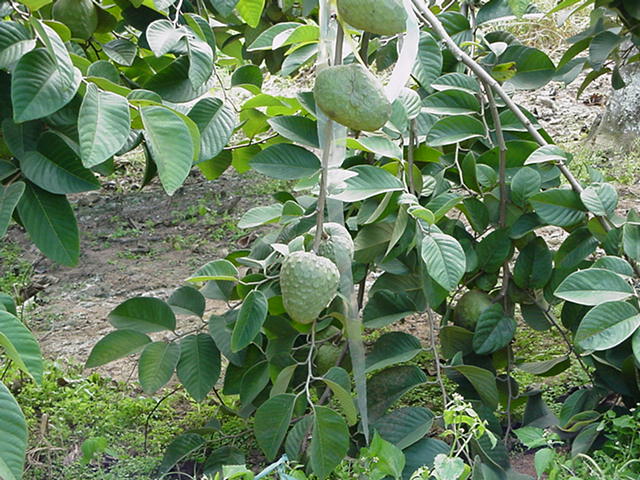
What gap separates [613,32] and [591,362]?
752 mm

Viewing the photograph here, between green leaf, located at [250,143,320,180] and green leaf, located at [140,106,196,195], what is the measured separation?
1.25 feet

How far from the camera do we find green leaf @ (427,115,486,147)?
1509mm

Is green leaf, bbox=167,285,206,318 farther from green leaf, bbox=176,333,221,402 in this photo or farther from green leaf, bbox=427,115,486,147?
green leaf, bbox=427,115,486,147

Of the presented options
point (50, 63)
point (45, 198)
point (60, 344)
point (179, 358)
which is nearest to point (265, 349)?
point (179, 358)

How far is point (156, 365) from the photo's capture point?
148 centimetres

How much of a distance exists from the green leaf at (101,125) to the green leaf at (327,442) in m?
0.57

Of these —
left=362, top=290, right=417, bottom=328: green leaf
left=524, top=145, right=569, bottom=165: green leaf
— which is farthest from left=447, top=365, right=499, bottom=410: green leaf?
left=524, top=145, right=569, bottom=165: green leaf

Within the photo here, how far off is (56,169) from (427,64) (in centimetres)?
72

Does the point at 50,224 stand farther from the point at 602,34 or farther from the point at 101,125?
the point at 602,34

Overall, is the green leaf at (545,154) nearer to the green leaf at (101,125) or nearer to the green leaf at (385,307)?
the green leaf at (385,307)

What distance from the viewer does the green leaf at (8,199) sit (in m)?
1.04

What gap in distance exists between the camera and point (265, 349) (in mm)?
1611

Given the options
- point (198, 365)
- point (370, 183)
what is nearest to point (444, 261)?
point (370, 183)

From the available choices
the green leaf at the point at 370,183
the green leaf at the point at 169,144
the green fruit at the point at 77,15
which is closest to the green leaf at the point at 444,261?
the green leaf at the point at 370,183
